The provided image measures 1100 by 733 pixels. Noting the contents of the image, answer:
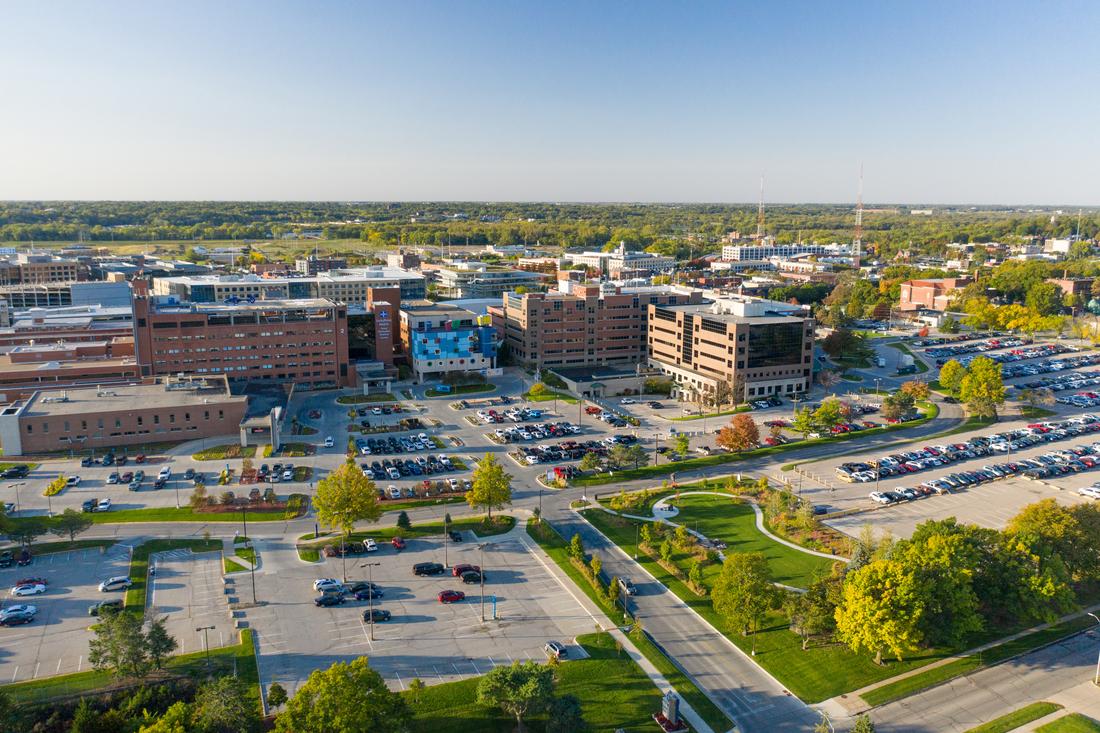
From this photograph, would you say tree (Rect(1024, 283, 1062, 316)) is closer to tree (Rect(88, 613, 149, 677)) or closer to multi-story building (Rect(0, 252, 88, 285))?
tree (Rect(88, 613, 149, 677))

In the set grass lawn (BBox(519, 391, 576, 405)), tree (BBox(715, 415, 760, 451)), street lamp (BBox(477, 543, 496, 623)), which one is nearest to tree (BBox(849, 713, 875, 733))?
street lamp (BBox(477, 543, 496, 623))

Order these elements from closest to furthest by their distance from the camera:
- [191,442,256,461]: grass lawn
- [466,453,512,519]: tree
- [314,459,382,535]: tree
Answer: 1. [314,459,382,535]: tree
2. [466,453,512,519]: tree
3. [191,442,256,461]: grass lawn

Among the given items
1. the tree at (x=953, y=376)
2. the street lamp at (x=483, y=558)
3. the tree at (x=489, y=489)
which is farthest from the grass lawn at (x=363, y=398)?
the tree at (x=953, y=376)

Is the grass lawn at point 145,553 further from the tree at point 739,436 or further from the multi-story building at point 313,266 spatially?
the multi-story building at point 313,266

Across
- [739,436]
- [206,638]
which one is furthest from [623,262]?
[206,638]

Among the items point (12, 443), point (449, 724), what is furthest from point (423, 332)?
point (449, 724)

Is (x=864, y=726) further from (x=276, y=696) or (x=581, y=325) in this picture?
(x=581, y=325)

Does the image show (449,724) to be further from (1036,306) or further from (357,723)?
(1036,306)
